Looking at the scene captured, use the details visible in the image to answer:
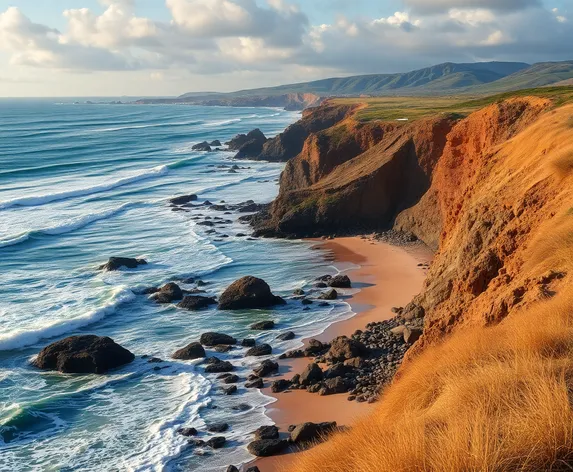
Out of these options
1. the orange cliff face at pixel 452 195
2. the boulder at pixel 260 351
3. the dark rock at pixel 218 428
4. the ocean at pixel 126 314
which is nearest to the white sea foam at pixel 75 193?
the ocean at pixel 126 314

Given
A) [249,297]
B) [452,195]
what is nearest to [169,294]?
[249,297]

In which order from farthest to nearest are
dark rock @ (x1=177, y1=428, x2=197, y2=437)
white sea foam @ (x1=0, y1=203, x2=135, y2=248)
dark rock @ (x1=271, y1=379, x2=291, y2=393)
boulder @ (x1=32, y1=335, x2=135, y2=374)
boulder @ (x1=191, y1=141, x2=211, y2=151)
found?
boulder @ (x1=191, y1=141, x2=211, y2=151) < white sea foam @ (x1=0, y1=203, x2=135, y2=248) < boulder @ (x1=32, y1=335, x2=135, y2=374) < dark rock @ (x1=271, y1=379, x2=291, y2=393) < dark rock @ (x1=177, y1=428, x2=197, y2=437)

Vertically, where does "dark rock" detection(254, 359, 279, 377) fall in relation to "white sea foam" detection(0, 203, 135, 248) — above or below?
below

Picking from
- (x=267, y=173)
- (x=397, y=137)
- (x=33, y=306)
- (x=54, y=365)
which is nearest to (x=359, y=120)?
(x=397, y=137)

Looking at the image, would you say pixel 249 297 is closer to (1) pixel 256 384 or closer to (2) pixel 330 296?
(2) pixel 330 296

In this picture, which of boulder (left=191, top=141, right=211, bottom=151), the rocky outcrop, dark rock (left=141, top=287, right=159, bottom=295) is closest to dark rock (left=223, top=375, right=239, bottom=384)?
dark rock (left=141, top=287, right=159, bottom=295)

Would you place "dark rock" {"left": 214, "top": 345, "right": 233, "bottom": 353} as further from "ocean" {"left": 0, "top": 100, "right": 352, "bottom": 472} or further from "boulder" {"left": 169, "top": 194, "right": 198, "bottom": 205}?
"boulder" {"left": 169, "top": 194, "right": 198, "bottom": 205}
